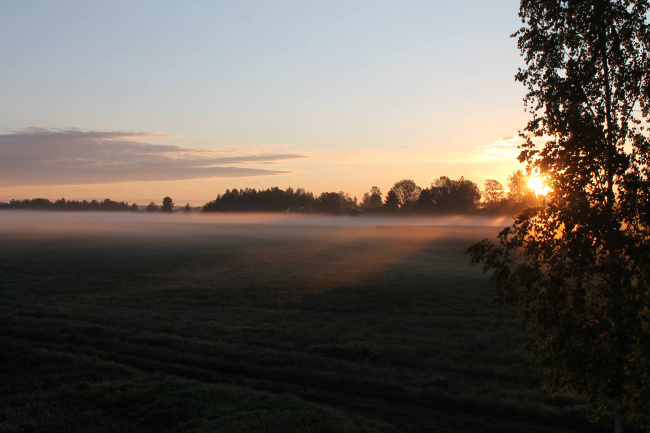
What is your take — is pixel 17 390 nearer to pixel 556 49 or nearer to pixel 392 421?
pixel 392 421

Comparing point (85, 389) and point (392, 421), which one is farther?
point (85, 389)

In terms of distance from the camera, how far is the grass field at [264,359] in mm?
10453

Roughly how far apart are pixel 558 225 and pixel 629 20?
391 cm

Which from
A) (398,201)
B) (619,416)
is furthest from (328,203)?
(619,416)

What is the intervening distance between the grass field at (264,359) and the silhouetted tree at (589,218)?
10.4ft

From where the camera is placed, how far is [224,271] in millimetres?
38094

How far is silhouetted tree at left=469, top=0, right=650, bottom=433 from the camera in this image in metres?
7.74

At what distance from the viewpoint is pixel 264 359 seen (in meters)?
14.7

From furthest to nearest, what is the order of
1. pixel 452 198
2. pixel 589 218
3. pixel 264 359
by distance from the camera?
pixel 452 198 < pixel 264 359 < pixel 589 218

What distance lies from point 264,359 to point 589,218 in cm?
1027

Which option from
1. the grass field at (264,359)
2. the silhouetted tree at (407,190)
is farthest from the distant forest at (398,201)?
the grass field at (264,359)

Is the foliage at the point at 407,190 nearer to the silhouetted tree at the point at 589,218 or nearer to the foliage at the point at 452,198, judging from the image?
the foliage at the point at 452,198

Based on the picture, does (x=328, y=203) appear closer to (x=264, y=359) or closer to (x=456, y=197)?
(x=456, y=197)

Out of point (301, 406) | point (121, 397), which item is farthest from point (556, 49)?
point (121, 397)
